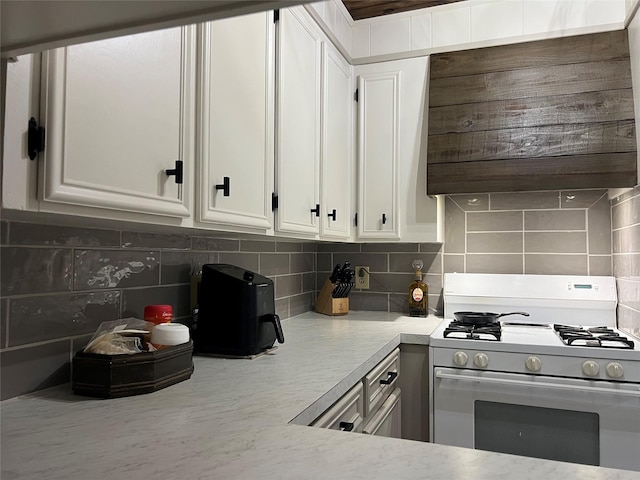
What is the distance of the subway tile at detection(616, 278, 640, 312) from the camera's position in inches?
77.6

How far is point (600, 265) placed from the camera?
241cm

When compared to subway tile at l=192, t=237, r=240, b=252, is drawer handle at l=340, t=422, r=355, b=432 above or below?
below

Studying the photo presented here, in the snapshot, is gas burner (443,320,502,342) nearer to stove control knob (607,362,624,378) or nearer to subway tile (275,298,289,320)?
stove control knob (607,362,624,378)

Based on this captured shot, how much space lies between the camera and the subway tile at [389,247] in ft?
9.01

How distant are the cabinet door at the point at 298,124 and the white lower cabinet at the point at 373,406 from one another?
0.61 meters

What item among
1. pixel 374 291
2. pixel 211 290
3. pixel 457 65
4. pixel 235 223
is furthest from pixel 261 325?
pixel 457 65

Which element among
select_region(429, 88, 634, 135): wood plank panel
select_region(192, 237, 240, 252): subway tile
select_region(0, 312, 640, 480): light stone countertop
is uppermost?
select_region(429, 88, 634, 135): wood plank panel

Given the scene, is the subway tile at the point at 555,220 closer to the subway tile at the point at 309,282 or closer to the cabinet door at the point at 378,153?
the cabinet door at the point at 378,153

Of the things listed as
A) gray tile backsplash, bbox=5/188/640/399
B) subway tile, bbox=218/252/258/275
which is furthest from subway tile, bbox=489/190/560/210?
subway tile, bbox=218/252/258/275

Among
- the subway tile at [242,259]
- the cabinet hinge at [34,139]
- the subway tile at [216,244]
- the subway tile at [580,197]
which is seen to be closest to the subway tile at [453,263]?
the subway tile at [580,197]

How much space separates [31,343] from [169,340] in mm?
317

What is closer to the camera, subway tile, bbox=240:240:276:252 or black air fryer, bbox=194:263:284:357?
black air fryer, bbox=194:263:284:357

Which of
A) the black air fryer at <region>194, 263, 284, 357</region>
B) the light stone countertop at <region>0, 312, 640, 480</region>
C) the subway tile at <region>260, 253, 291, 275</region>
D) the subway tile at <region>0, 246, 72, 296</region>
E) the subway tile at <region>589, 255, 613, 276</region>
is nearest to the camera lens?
the light stone countertop at <region>0, 312, 640, 480</region>

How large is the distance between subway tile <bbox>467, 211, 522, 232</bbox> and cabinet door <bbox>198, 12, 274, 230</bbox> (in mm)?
1424
